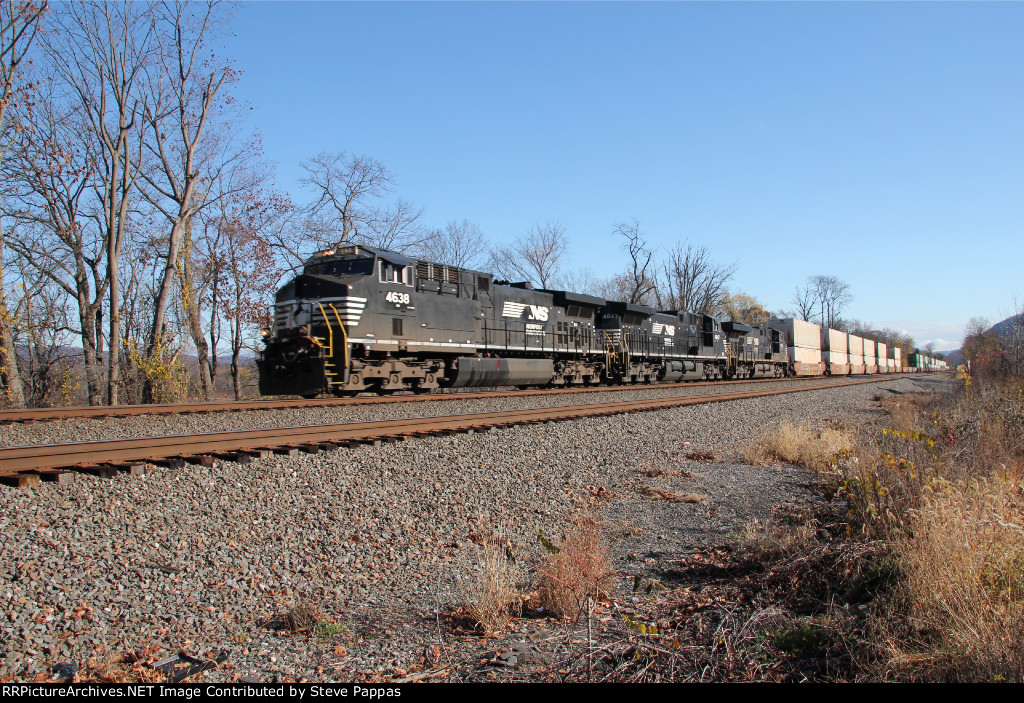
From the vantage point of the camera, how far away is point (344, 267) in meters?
14.8

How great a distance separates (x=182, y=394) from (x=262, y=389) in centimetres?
578

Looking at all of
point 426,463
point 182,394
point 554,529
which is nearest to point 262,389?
point 182,394

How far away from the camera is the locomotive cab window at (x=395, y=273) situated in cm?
1486

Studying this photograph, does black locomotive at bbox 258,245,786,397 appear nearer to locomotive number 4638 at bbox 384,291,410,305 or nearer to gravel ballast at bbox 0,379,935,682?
locomotive number 4638 at bbox 384,291,410,305

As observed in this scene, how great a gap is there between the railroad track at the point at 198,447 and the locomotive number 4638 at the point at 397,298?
523 centimetres

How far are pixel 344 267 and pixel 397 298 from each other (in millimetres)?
1440

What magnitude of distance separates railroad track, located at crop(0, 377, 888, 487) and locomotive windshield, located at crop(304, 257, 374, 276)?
5.65 meters

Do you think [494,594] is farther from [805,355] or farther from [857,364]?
[857,364]

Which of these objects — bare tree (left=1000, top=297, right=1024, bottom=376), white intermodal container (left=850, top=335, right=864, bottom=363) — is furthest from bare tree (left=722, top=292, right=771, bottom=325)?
bare tree (left=1000, top=297, right=1024, bottom=376)

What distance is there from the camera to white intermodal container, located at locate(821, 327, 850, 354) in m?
48.7

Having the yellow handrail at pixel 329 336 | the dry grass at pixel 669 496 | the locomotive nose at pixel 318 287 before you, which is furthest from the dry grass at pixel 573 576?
the locomotive nose at pixel 318 287

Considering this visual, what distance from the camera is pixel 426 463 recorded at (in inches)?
277

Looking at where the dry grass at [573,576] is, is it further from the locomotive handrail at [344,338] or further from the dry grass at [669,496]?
the locomotive handrail at [344,338]

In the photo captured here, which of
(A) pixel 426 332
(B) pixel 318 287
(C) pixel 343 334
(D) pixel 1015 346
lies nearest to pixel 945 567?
(C) pixel 343 334
